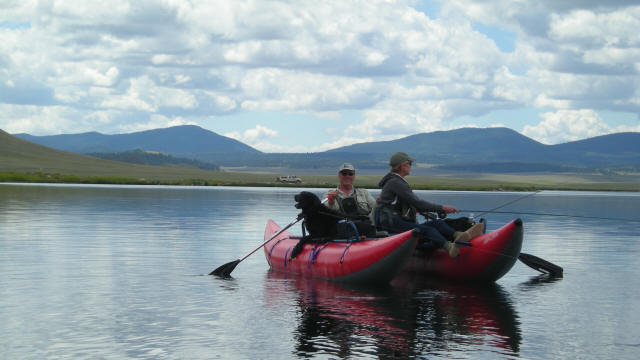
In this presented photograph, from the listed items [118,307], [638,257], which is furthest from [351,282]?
[638,257]

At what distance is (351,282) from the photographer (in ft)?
53.2

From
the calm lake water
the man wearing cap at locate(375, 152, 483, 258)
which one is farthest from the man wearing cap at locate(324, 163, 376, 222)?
the calm lake water

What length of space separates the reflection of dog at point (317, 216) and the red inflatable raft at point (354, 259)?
32 centimetres

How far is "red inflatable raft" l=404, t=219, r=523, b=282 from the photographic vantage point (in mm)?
15750

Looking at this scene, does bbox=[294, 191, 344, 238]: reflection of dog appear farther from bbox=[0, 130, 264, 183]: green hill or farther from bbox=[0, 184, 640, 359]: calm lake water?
bbox=[0, 130, 264, 183]: green hill

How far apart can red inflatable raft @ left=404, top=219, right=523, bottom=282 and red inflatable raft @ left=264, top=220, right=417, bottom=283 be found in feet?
5.49

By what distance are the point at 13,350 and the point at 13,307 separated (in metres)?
3.24

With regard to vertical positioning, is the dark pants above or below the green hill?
below

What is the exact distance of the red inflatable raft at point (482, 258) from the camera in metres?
15.8

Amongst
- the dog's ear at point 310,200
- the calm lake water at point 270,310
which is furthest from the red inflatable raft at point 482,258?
the dog's ear at point 310,200

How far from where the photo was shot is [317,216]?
17109 mm

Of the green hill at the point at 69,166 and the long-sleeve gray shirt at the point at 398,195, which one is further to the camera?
the green hill at the point at 69,166

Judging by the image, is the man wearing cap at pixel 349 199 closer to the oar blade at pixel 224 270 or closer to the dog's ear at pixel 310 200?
the dog's ear at pixel 310 200

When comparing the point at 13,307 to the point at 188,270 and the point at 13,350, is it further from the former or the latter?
the point at 188,270
